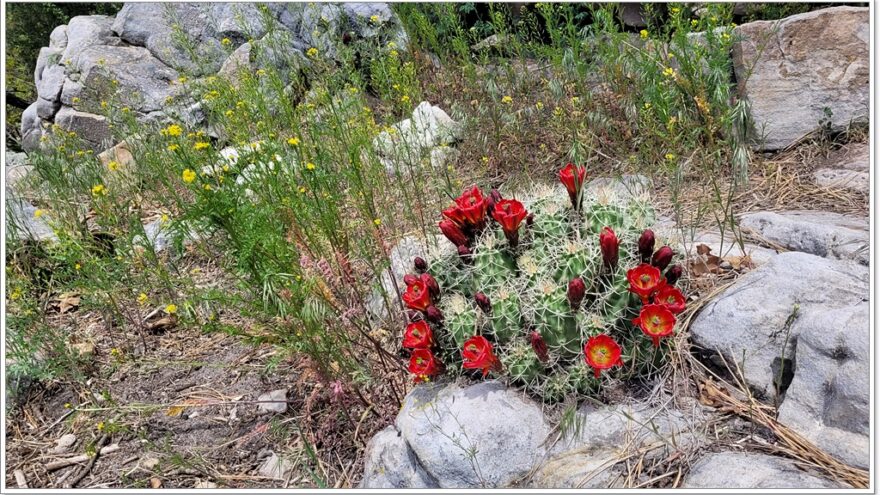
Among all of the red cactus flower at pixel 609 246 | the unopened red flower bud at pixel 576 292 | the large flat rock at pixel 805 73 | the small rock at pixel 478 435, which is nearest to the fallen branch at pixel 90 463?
the small rock at pixel 478 435

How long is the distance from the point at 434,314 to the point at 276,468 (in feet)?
3.23

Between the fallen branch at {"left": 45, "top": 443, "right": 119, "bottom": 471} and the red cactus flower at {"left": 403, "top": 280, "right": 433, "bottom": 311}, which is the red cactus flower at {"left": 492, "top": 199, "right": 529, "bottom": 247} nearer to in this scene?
the red cactus flower at {"left": 403, "top": 280, "right": 433, "bottom": 311}

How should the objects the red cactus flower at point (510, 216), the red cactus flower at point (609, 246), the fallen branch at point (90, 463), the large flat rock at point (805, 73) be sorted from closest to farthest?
the red cactus flower at point (609, 246), the red cactus flower at point (510, 216), the fallen branch at point (90, 463), the large flat rock at point (805, 73)

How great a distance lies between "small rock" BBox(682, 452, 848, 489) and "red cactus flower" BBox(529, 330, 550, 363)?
23.7 inches

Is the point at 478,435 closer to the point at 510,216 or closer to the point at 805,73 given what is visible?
the point at 510,216

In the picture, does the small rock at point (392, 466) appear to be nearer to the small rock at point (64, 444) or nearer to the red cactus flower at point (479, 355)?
the red cactus flower at point (479, 355)

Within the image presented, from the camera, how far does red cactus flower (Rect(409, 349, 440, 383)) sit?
242 centimetres

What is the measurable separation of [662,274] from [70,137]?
175 inches

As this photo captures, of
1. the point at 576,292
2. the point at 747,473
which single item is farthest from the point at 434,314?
the point at 747,473

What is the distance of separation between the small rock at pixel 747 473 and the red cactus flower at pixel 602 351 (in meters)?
0.42

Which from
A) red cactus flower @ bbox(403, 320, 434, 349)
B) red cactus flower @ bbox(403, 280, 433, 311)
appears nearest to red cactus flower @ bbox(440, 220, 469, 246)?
red cactus flower @ bbox(403, 280, 433, 311)

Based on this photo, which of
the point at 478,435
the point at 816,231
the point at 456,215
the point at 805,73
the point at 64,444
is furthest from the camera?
the point at 805,73

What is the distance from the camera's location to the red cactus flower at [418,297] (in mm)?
2459

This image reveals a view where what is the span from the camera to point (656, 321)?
7.22 feet
